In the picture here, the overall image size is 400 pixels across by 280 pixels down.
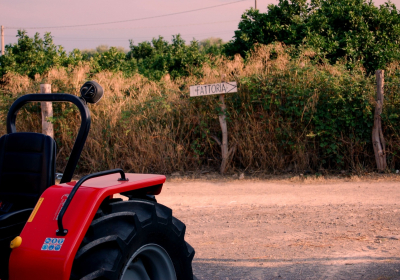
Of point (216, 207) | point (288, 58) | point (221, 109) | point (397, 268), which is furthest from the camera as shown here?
point (288, 58)

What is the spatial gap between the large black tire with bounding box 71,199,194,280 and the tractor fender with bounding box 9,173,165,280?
78 mm

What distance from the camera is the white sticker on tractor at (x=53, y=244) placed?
2.22m

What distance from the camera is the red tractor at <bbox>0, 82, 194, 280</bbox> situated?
88.0 inches

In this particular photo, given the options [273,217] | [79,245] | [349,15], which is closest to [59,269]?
[79,245]

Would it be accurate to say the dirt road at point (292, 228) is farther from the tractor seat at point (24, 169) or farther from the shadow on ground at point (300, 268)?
the tractor seat at point (24, 169)

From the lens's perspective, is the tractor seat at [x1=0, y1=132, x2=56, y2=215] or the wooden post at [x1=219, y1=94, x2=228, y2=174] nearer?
the tractor seat at [x1=0, y1=132, x2=56, y2=215]

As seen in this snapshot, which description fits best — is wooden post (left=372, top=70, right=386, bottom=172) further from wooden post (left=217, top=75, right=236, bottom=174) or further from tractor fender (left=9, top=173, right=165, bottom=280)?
tractor fender (left=9, top=173, right=165, bottom=280)

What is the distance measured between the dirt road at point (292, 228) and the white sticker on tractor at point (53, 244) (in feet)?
6.74

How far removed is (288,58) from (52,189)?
29.2ft

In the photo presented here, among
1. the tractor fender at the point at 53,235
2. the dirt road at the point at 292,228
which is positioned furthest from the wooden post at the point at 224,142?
the tractor fender at the point at 53,235

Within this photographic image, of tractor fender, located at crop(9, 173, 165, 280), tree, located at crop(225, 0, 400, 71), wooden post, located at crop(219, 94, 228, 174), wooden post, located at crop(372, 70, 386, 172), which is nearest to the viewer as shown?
tractor fender, located at crop(9, 173, 165, 280)

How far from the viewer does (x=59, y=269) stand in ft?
7.06

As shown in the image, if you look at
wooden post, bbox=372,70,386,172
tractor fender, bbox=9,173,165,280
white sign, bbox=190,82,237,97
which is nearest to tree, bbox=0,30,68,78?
white sign, bbox=190,82,237,97

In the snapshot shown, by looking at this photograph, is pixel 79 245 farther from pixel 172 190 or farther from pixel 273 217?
pixel 172 190
